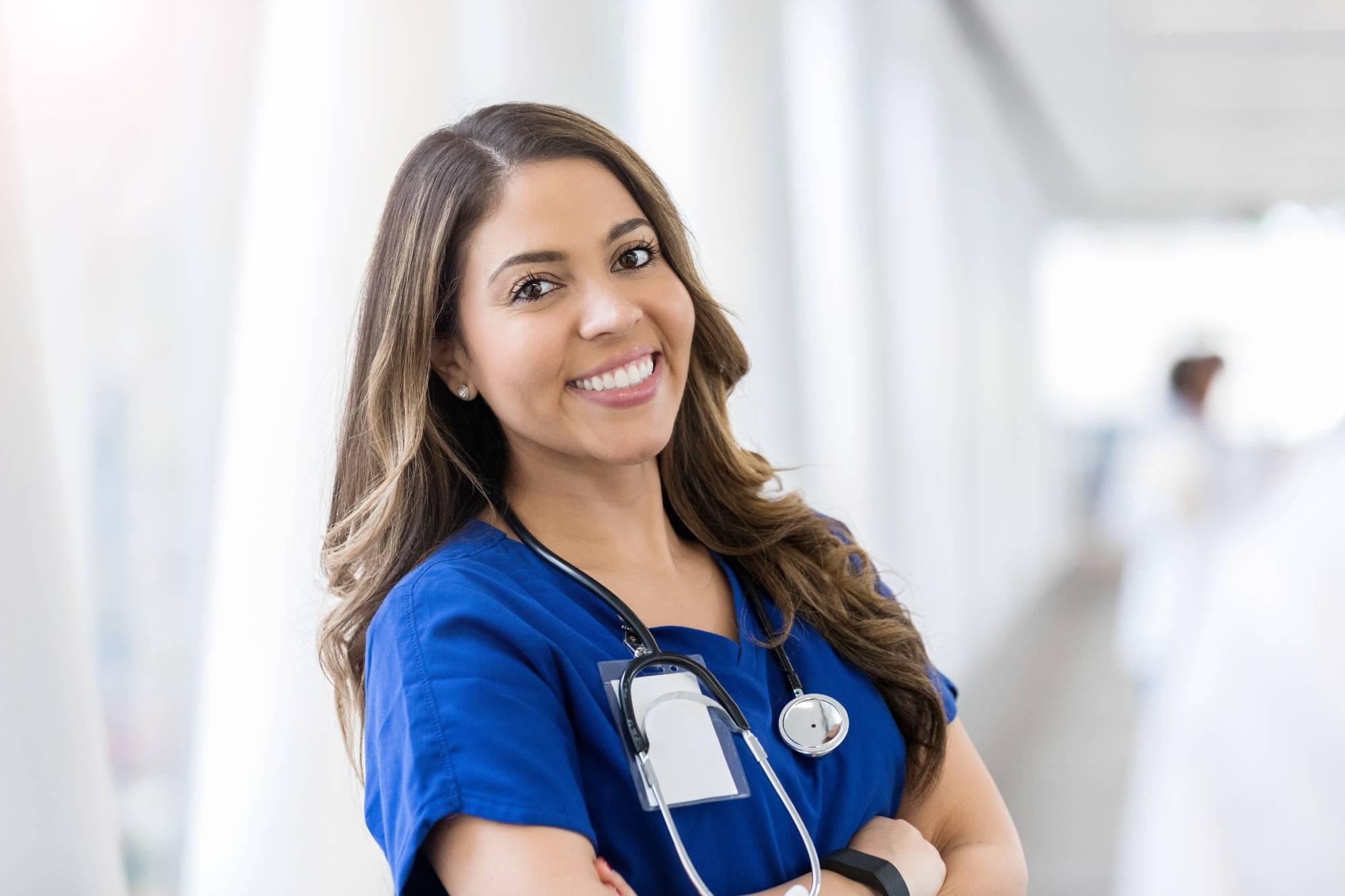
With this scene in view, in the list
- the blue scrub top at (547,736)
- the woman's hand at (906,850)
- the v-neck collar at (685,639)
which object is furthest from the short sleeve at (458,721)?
the woman's hand at (906,850)

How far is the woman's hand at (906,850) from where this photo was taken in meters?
1.28

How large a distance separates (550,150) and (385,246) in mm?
215

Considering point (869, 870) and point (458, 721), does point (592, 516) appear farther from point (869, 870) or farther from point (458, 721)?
point (869, 870)

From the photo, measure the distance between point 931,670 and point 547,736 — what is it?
61 centimetres

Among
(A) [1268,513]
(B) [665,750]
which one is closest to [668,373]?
(B) [665,750]

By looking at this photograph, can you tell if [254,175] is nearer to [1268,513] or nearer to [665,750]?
[665,750]

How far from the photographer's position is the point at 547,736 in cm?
113

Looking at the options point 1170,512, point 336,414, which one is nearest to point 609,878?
point 336,414

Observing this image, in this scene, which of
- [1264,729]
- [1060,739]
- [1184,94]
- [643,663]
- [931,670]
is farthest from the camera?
[1184,94]

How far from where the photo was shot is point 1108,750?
4.57 meters

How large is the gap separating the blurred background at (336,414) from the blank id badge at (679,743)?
628 mm

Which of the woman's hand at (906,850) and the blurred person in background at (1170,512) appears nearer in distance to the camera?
the woman's hand at (906,850)

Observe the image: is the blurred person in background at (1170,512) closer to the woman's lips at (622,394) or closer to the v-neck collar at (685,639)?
the v-neck collar at (685,639)

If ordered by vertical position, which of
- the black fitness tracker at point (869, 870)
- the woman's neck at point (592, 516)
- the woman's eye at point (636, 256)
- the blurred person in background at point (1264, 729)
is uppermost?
the woman's eye at point (636, 256)
